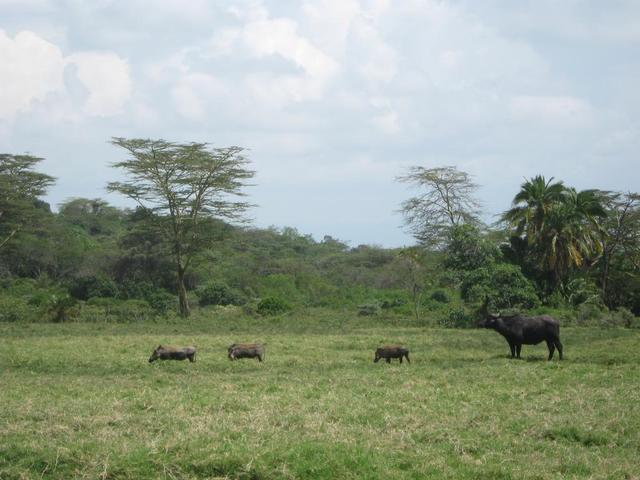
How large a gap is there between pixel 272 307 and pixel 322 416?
30646 millimetres

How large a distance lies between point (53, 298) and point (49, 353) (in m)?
22.0

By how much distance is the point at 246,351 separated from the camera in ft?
63.9

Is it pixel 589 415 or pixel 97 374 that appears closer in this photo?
pixel 589 415

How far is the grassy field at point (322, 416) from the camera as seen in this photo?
29.1ft

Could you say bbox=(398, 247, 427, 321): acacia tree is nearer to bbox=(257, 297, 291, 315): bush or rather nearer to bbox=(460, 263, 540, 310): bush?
bbox=(257, 297, 291, 315): bush

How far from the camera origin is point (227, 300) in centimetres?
4875

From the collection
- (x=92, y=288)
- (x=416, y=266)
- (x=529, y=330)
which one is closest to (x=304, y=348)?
(x=529, y=330)

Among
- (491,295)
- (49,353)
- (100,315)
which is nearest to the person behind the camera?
(49,353)

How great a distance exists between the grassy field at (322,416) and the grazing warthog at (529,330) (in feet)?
1.63

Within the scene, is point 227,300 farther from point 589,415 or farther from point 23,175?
point 589,415

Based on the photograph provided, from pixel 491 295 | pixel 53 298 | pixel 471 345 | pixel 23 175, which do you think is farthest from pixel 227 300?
pixel 471 345

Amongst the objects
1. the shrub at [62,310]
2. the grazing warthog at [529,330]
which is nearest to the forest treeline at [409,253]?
the shrub at [62,310]

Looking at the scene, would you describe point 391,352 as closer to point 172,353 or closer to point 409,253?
point 172,353

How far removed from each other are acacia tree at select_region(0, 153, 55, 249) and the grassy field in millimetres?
25607
